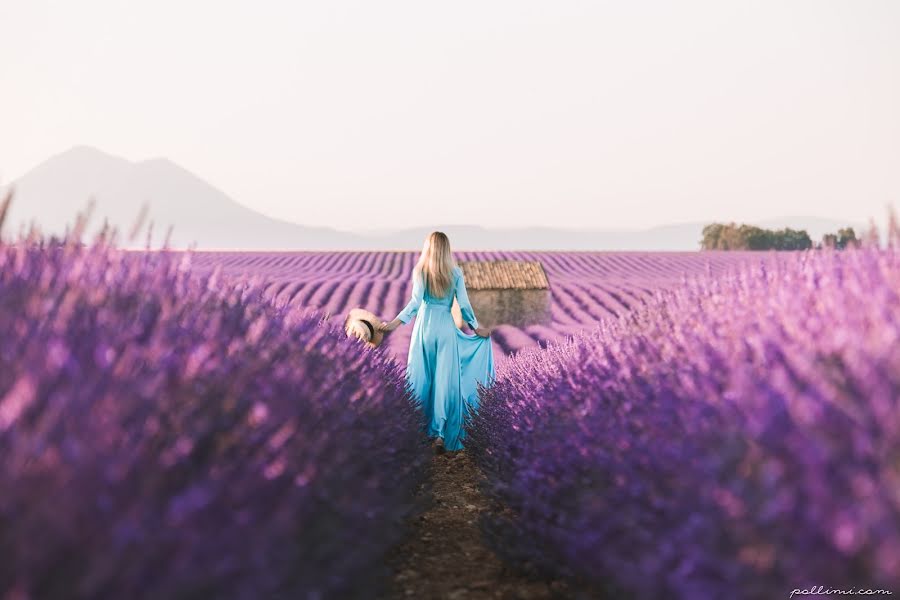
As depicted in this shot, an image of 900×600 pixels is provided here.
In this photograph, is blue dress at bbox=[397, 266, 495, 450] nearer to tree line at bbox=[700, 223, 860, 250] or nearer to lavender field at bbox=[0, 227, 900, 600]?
lavender field at bbox=[0, 227, 900, 600]

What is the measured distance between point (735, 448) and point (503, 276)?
12203mm

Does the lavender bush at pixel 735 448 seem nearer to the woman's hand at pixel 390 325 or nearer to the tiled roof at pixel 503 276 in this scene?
the woman's hand at pixel 390 325

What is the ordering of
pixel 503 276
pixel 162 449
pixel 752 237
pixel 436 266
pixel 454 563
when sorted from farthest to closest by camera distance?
pixel 752 237 < pixel 503 276 < pixel 436 266 < pixel 454 563 < pixel 162 449

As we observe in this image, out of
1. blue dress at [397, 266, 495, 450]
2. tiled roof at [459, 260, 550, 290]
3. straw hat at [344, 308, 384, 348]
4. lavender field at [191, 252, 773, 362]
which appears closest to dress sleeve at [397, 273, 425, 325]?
blue dress at [397, 266, 495, 450]

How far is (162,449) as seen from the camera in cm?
165

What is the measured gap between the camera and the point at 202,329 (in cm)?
243

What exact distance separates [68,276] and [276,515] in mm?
1290

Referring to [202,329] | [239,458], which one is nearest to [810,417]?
[239,458]

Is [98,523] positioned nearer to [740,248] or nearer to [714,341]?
[714,341]

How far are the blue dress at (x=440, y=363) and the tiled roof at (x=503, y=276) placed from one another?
285 inches

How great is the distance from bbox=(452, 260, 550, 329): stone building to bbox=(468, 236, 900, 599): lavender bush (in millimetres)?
10071

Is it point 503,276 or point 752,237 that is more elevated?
point 752,237

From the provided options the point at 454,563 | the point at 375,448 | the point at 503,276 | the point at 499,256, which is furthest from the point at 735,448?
the point at 499,256

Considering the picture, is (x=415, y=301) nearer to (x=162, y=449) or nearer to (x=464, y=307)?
(x=464, y=307)
